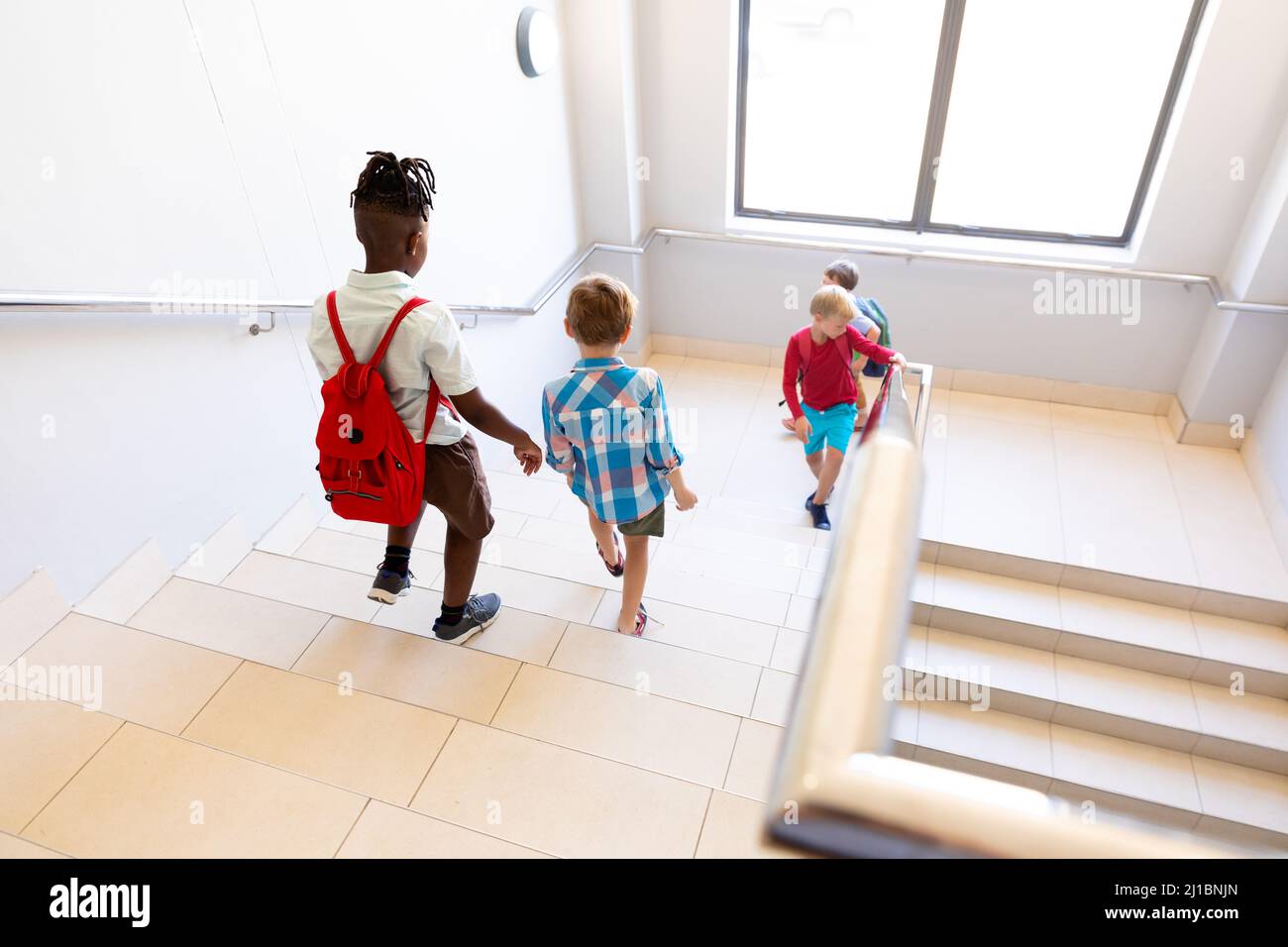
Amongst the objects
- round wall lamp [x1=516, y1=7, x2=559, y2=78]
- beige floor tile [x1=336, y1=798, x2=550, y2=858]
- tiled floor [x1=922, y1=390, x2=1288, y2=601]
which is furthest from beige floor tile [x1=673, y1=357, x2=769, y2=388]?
beige floor tile [x1=336, y1=798, x2=550, y2=858]

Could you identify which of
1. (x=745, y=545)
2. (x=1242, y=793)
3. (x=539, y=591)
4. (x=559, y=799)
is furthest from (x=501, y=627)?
(x=1242, y=793)

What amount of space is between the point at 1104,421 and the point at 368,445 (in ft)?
16.5

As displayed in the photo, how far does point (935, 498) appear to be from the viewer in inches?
185

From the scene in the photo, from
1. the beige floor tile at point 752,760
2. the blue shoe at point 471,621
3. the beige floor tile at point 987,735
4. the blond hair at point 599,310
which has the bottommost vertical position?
the beige floor tile at point 987,735

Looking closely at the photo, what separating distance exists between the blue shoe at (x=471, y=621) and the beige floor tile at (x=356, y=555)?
0.35m

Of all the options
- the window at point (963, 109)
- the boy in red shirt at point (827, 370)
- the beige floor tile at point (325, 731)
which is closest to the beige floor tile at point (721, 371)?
the window at point (963, 109)

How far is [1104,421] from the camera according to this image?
5.37 m

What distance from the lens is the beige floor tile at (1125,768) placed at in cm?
361

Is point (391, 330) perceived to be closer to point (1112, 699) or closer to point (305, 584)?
point (305, 584)

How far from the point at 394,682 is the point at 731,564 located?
1.66m

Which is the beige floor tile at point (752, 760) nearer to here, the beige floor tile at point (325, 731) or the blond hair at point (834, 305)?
the beige floor tile at point (325, 731)

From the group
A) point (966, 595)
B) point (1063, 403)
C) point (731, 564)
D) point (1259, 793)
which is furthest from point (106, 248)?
point (1063, 403)

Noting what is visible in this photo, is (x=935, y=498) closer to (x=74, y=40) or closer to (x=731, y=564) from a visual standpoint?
(x=731, y=564)

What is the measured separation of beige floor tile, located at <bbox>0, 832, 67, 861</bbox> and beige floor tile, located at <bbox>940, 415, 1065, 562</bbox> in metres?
4.02
